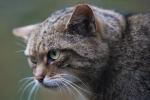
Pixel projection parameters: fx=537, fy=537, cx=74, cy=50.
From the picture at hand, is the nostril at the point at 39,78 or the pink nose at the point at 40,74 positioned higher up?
the pink nose at the point at 40,74

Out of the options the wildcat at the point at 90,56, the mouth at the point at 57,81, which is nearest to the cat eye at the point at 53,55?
the wildcat at the point at 90,56

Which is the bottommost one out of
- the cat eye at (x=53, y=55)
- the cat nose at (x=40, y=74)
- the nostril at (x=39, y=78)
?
the nostril at (x=39, y=78)

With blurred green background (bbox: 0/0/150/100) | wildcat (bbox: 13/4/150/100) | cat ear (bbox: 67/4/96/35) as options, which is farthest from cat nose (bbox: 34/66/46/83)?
blurred green background (bbox: 0/0/150/100)

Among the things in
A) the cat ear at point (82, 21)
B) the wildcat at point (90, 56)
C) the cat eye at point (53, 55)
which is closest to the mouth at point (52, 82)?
the wildcat at point (90, 56)

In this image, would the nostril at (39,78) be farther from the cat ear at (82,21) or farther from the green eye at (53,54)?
the cat ear at (82,21)

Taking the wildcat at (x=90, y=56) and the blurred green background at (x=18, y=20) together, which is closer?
the wildcat at (x=90, y=56)

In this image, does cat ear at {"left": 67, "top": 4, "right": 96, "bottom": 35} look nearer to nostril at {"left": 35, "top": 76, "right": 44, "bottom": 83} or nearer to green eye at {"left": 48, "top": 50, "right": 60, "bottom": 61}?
green eye at {"left": 48, "top": 50, "right": 60, "bottom": 61}

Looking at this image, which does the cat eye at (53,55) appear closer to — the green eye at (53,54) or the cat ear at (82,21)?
the green eye at (53,54)
